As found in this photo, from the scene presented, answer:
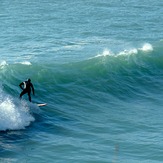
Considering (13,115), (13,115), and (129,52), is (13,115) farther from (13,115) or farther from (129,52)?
(129,52)

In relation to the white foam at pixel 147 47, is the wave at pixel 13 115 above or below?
below

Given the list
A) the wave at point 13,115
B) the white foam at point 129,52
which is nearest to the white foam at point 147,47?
the white foam at point 129,52

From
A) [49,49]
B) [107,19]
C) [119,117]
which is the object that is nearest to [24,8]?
[107,19]

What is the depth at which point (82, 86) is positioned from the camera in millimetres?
38875

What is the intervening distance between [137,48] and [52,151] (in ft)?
79.3

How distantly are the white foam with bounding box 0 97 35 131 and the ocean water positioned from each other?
0.06 meters

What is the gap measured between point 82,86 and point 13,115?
9506mm

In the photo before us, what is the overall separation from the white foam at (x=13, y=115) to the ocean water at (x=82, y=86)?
0.06 metres

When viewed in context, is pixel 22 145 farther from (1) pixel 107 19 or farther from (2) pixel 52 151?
(1) pixel 107 19

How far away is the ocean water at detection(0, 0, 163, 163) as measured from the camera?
27.5 m

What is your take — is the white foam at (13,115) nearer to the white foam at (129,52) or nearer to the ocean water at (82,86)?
the ocean water at (82,86)

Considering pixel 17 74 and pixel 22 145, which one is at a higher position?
pixel 17 74

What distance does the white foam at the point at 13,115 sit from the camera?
97.1 ft

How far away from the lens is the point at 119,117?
33.7 m
